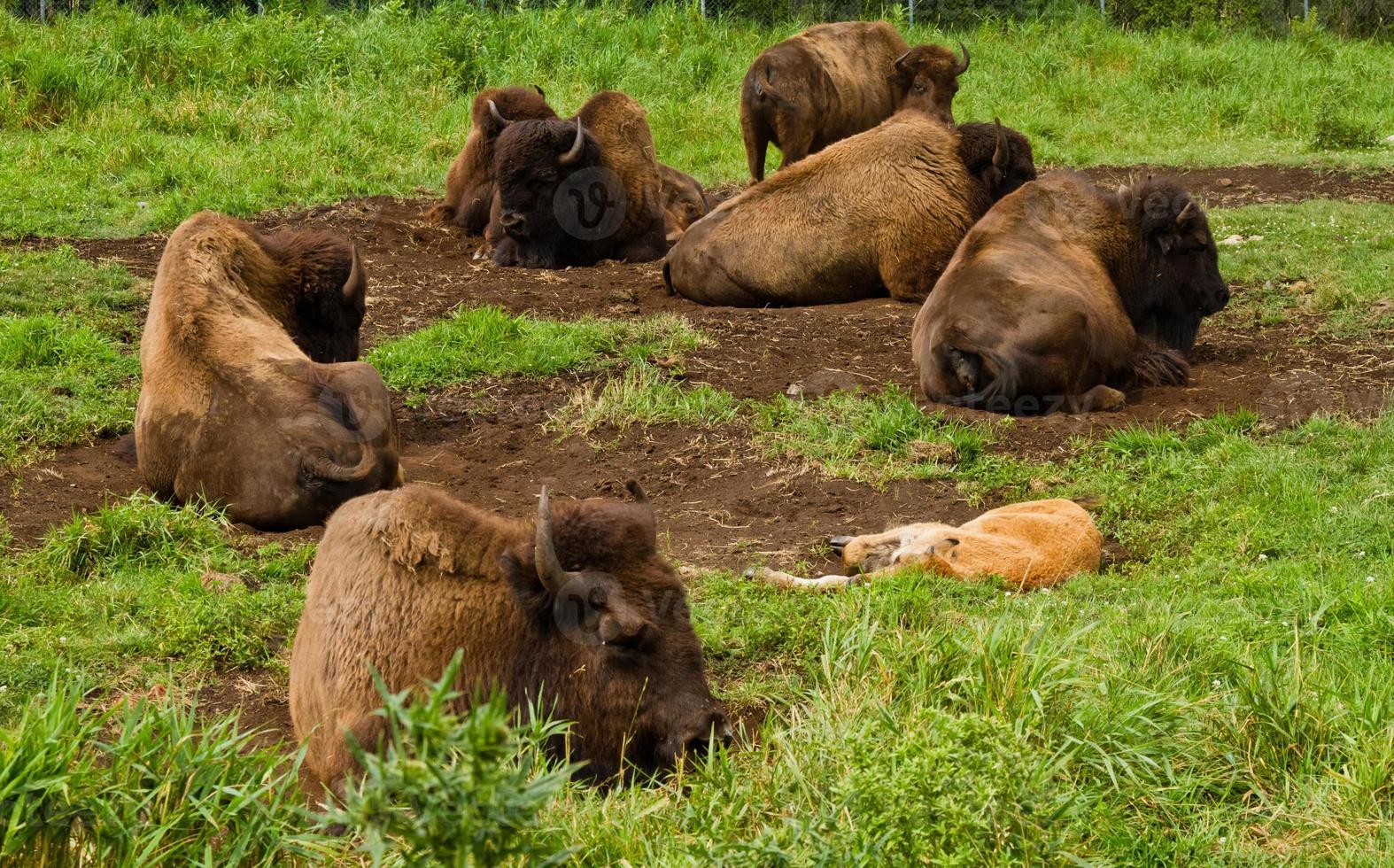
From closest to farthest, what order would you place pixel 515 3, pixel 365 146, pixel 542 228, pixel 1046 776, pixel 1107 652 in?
pixel 1046 776, pixel 1107 652, pixel 542 228, pixel 365 146, pixel 515 3

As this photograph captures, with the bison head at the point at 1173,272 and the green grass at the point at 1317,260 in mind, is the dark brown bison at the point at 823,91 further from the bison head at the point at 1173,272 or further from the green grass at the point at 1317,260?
the bison head at the point at 1173,272

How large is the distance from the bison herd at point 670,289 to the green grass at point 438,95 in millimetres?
2146

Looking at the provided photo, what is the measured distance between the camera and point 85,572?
6.30 m

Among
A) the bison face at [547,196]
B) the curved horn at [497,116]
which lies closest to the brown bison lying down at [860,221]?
the bison face at [547,196]

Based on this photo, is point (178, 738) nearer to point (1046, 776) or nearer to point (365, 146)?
point (1046, 776)

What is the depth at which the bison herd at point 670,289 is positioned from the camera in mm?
4309

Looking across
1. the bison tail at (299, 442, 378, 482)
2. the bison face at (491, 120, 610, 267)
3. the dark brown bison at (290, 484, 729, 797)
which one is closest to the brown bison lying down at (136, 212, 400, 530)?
the bison tail at (299, 442, 378, 482)

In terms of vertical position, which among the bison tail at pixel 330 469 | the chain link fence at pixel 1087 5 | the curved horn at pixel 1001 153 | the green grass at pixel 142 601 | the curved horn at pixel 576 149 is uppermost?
the chain link fence at pixel 1087 5

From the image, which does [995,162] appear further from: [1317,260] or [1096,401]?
[1096,401]

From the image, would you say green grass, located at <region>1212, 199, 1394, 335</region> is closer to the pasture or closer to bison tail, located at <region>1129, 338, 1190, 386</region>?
the pasture

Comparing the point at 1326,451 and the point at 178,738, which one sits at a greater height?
the point at 178,738

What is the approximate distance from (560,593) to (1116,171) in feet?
42.2

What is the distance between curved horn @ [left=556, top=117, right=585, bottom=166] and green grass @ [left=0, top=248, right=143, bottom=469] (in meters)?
3.97

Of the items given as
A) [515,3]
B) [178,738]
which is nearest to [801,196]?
[178,738]
